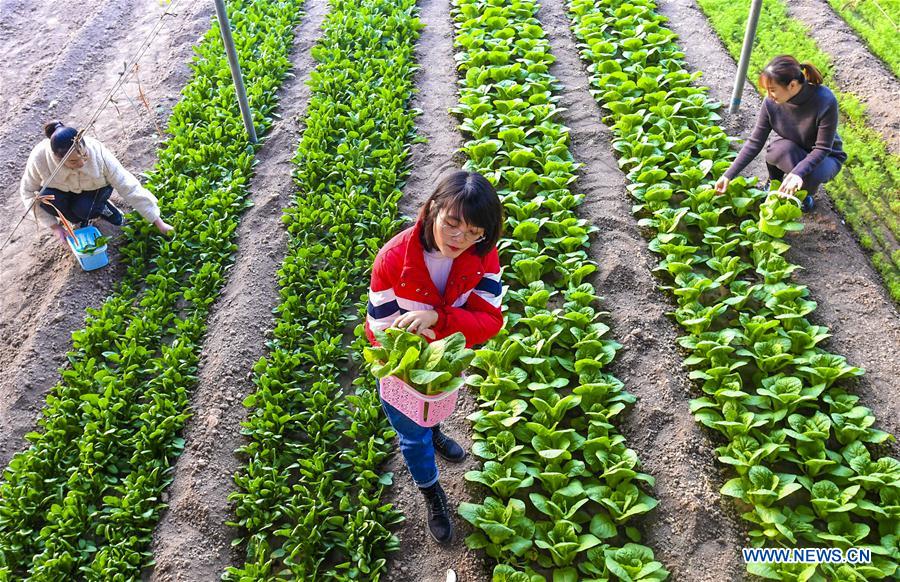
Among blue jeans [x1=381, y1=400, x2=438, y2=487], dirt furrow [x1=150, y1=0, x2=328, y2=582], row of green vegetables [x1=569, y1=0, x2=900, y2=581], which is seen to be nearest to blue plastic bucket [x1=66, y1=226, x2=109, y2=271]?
dirt furrow [x1=150, y1=0, x2=328, y2=582]

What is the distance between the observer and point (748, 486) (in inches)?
163

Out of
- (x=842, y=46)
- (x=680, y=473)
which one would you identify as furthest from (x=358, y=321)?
(x=842, y=46)

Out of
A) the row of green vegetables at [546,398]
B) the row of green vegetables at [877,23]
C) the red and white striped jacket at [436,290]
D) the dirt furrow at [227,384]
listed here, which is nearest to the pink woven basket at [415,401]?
the red and white striped jacket at [436,290]

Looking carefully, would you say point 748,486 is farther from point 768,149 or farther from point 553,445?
point 768,149

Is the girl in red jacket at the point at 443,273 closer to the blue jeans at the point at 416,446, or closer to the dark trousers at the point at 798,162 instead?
the blue jeans at the point at 416,446

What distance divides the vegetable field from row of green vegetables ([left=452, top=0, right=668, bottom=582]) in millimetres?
24

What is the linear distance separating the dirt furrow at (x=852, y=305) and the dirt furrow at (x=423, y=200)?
8.18ft

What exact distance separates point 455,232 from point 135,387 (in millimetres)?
2846

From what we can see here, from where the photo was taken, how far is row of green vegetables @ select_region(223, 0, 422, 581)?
162 inches

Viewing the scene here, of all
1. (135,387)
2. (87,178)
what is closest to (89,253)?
(87,178)

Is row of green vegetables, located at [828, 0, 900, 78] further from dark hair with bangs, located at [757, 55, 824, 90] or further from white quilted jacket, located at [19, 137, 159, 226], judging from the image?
white quilted jacket, located at [19, 137, 159, 226]

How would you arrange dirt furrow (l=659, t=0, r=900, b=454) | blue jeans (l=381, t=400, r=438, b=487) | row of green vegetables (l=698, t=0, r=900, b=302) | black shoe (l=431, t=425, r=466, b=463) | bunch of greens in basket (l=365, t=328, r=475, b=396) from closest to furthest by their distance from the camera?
bunch of greens in basket (l=365, t=328, r=475, b=396) < blue jeans (l=381, t=400, r=438, b=487) < black shoe (l=431, t=425, r=466, b=463) < dirt furrow (l=659, t=0, r=900, b=454) < row of green vegetables (l=698, t=0, r=900, b=302)

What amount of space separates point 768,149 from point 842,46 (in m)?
2.62

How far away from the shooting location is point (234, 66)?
650 cm
